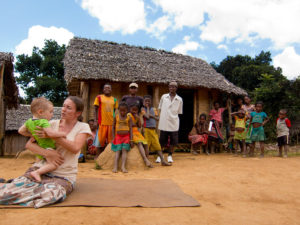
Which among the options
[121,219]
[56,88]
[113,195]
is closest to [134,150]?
[113,195]

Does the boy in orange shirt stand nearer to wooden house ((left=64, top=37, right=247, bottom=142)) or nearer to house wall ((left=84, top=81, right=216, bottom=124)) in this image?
wooden house ((left=64, top=37, right=247, bottom=142))

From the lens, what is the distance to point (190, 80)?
844cm

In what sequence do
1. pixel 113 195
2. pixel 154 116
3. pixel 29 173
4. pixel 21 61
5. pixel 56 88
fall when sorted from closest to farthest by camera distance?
pixel 29 173, pixel 113 195, pixel 154 116, pixel 56 88, pixel 21 61

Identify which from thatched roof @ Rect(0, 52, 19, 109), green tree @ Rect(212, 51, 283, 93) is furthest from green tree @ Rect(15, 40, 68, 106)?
green tree @ Rect(212, 51, 283, 93)

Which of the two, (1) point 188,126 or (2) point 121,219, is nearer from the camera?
(2) point 121,219

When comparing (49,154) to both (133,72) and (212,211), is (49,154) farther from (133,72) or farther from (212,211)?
(133,72)

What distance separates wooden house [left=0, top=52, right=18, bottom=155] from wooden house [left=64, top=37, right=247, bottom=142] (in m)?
1.75

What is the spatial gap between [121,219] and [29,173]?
3.79 ft

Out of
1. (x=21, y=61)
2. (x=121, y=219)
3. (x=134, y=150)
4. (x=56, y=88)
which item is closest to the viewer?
(x=121, y=219)

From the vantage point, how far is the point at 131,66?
8.19m

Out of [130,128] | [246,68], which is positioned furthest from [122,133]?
[246,68]

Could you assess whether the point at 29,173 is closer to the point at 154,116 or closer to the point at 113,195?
the point at 113,195

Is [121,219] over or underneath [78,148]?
underneath

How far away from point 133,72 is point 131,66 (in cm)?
45
